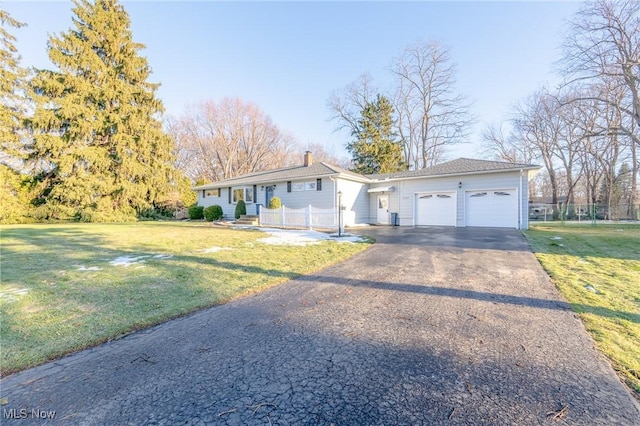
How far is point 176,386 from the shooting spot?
2.05m

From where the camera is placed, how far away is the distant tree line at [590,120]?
14664 mm

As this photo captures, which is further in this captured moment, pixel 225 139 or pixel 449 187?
pixel 225 139

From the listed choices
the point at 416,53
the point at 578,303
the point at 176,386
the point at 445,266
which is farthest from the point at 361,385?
the point at 416,53

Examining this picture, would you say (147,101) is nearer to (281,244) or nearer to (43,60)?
(43,60)

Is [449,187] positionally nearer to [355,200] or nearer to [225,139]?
[355,200]

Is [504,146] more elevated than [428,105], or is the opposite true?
[428,105]

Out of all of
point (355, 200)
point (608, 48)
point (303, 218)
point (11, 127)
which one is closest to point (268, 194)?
point (303, 218)

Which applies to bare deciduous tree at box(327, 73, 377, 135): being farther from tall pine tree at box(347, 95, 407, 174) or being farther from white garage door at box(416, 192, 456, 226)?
white garage door at box(416, 192, 456, 226)

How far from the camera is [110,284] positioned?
4566 millimetres

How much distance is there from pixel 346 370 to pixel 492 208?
14367 mm

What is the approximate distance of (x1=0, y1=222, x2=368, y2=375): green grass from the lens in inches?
116

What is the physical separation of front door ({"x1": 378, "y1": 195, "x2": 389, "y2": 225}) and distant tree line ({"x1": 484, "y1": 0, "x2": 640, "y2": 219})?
10789 mm

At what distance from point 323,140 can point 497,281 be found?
116 feet

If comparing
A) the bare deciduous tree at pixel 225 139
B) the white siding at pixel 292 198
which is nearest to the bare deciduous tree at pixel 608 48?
the white siding at pixel 292 198
